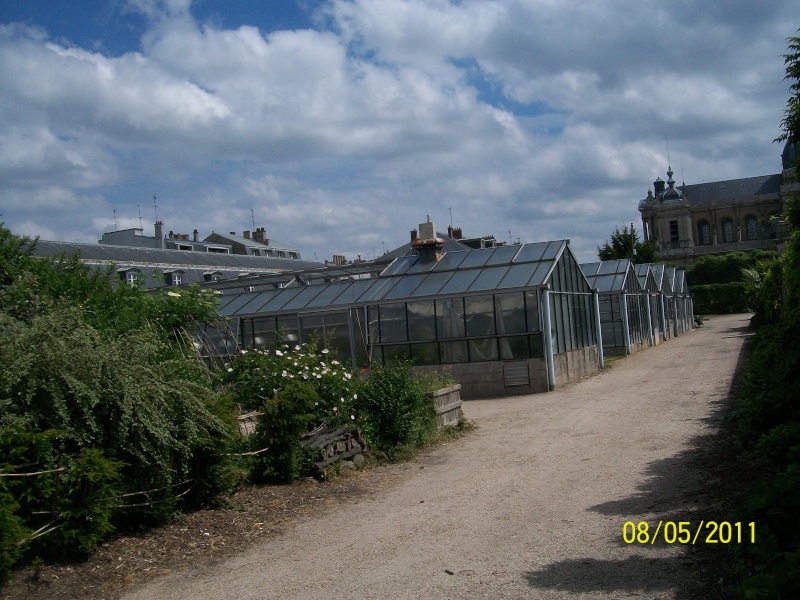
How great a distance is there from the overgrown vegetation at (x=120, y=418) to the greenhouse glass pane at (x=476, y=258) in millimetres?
11303

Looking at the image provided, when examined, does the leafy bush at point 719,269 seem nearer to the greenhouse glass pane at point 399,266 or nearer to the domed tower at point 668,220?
the domed tower at point 668,220

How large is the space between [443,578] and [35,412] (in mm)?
3697

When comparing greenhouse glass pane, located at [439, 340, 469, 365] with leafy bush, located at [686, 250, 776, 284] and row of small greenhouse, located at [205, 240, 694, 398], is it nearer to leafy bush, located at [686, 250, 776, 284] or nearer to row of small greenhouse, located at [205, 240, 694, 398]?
row of small greenhouse, located at [205, 240, 694, 398]

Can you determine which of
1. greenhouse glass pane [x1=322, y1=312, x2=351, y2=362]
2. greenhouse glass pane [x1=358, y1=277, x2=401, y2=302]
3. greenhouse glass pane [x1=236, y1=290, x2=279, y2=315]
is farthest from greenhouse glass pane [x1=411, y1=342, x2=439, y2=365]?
greenhouse glass pane [x1=236, y1=290, x2=279, y2=315]

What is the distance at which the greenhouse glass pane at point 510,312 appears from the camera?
65.2 ft

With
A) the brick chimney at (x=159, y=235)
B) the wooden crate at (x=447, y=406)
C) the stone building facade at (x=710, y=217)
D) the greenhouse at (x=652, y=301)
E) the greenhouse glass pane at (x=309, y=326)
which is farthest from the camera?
the stone building facade at (x=710, y=217)

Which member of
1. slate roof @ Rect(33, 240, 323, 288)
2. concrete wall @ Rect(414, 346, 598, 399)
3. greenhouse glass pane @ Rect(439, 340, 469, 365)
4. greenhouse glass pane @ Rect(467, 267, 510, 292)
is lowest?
concrete wall @ Rect(414, 346, 598, 399)

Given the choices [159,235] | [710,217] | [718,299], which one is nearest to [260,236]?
[159,235]

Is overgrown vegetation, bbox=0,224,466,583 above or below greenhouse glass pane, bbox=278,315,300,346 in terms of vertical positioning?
below

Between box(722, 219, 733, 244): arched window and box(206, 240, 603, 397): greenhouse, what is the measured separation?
290ft

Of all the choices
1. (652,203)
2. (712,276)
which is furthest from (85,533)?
(652,203)

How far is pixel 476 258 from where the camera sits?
22.6m

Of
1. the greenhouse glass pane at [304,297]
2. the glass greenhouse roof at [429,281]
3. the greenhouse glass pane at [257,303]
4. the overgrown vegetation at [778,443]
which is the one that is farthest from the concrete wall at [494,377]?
the overgrown vegetation at [778,443]

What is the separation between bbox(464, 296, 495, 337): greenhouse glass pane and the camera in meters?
20.1
